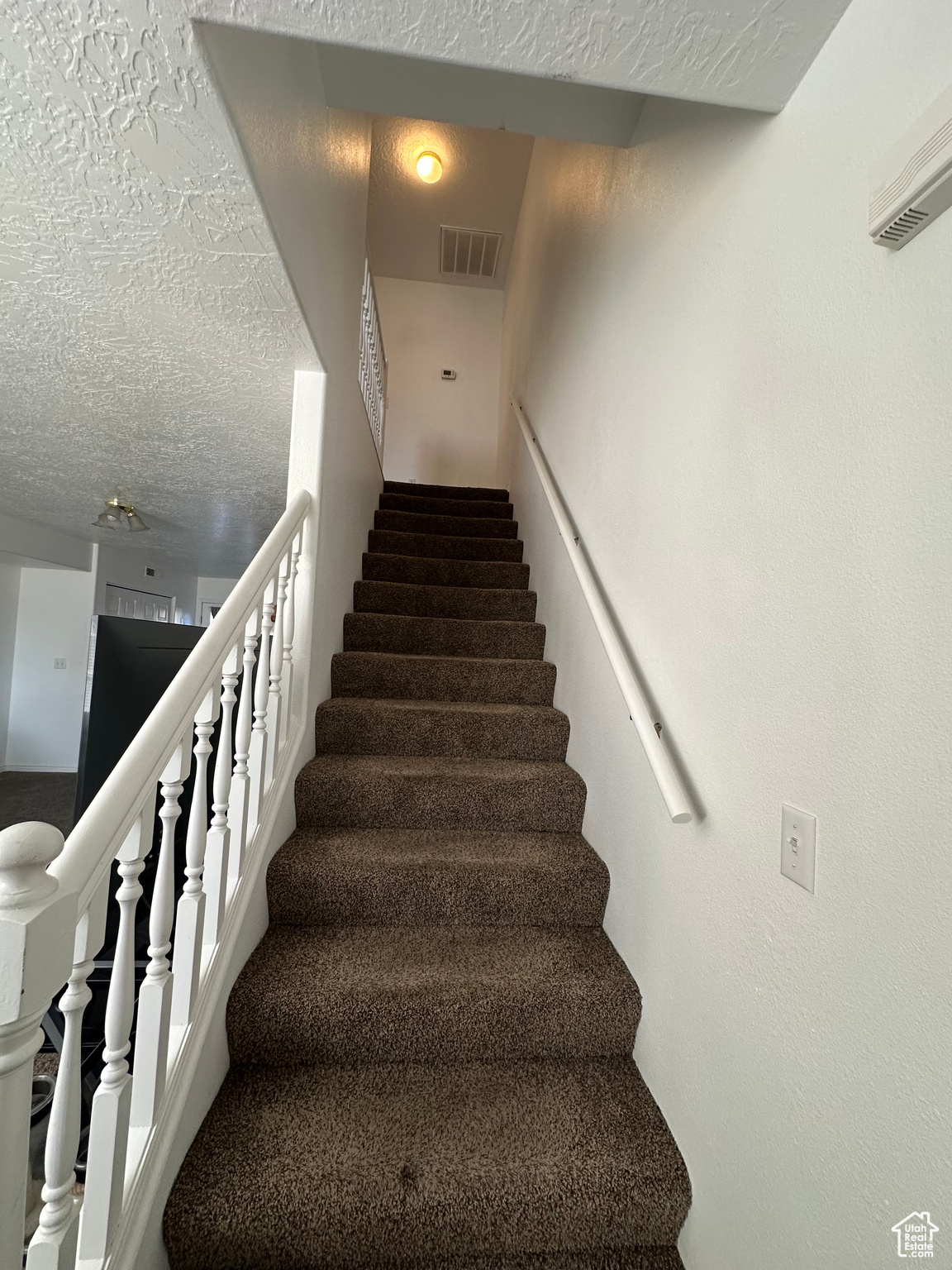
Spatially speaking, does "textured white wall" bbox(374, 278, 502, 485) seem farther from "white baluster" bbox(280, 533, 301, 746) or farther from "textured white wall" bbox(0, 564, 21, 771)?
"textured white wall" bbox(0, 564, 21, 771)

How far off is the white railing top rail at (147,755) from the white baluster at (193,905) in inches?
3.0

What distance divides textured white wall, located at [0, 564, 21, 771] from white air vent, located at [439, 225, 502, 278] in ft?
16.6

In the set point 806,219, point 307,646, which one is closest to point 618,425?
point 806,219

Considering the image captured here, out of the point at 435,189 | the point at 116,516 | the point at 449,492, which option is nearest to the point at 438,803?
the point at 449,492

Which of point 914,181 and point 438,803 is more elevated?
point 914,181

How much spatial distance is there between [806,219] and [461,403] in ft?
15.3

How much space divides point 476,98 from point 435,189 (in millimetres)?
3042

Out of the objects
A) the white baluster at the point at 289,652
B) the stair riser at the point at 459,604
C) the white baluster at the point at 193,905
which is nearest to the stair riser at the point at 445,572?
the stair riser at the point at 459,604

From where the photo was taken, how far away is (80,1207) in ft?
2.63

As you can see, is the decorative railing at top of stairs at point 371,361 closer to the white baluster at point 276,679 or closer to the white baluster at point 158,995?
the white baluster at point 276,679

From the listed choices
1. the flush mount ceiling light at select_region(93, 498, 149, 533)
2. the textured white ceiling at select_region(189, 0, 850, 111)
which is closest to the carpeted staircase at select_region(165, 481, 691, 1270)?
the textured white ceiling at select_region(189, 0, 850, 111)

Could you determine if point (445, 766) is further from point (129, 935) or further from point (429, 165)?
point (429, 165)

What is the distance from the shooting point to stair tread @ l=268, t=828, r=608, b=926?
1469mm

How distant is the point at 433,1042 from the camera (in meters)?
1.23
